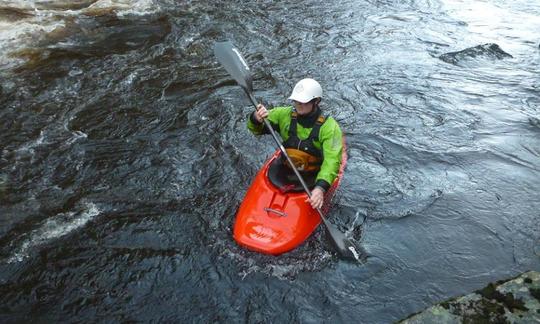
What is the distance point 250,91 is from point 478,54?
5948 millimetres

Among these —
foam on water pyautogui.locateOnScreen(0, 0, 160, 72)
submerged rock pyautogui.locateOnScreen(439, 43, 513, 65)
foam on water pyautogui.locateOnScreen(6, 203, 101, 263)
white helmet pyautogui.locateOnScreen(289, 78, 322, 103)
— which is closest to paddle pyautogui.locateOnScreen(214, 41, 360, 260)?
white helmet pyautogui.locateOnScreen(289, 78, 322, 103)

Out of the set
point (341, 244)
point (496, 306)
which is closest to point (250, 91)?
point (341, 244)

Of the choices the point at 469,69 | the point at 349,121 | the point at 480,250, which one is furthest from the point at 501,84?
the point at 480,250

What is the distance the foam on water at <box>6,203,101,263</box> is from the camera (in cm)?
430

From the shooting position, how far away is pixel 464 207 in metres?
5.22

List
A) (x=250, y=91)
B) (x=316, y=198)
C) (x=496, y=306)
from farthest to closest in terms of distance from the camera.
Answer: (x=250, y=91)
(x=316, y=198)
(x=496, y=306)

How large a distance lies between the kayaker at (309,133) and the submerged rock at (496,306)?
149cm

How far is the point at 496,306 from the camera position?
8.38 ft

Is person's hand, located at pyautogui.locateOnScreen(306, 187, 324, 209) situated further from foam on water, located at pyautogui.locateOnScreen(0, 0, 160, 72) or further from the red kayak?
foam on water, located at pyautogui.locateOnScreen(0, 0, 160, 72)

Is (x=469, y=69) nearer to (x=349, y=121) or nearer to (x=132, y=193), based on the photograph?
(x=349, y=121)

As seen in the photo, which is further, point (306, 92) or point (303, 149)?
point (303, 149)

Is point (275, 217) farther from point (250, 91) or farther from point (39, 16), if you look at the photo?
point (39, 16)

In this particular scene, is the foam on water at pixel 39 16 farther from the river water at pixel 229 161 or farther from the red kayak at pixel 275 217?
the red kayak at pixel 275 217

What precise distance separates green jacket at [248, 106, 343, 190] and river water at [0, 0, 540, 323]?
705 mm
